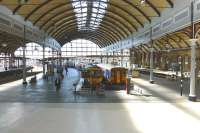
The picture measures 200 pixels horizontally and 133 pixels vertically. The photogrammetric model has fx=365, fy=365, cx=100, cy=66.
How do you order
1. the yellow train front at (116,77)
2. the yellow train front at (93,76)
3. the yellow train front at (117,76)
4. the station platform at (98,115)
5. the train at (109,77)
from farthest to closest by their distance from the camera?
the yellow train front at (117,76) → the yellow train front at (116,77) → the train at (109,77) → the yellow train front at (93,76) → the station platform at (98,115)

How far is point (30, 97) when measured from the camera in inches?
1112

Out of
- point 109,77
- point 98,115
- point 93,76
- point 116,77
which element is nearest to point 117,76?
point 116,77

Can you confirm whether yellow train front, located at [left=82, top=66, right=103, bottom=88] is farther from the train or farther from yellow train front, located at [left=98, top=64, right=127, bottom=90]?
yellow train front, located at [left=98, top=64, right=127, bottom=90]

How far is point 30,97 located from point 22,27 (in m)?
15.4

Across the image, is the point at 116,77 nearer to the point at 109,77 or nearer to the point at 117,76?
Answer: the point at 117,76

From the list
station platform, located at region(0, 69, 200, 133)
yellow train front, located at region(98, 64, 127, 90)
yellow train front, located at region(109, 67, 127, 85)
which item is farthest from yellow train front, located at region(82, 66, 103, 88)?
station platform, located at region(0, 69, 200, 133)

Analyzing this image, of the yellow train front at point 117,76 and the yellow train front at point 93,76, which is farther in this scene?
the yellow train front at point 117,76

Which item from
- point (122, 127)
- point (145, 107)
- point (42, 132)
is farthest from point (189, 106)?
point (42, 132)

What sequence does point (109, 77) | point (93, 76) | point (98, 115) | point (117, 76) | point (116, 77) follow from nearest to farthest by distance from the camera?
point (98, 115) < point (93, 76) < point (116, 77) < point (117, 76) < point (109, 77)

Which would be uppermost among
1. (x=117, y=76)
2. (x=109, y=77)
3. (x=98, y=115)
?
(x=117, y=76)

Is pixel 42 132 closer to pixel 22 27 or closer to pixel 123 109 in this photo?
pixel 123 109

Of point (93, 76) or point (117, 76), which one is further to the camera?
point (117, 76)

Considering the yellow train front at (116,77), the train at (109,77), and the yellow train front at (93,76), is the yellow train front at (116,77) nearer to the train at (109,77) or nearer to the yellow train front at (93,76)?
the train at (109,77)

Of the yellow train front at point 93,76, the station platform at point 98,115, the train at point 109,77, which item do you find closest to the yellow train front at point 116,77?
the train at point 109,77
